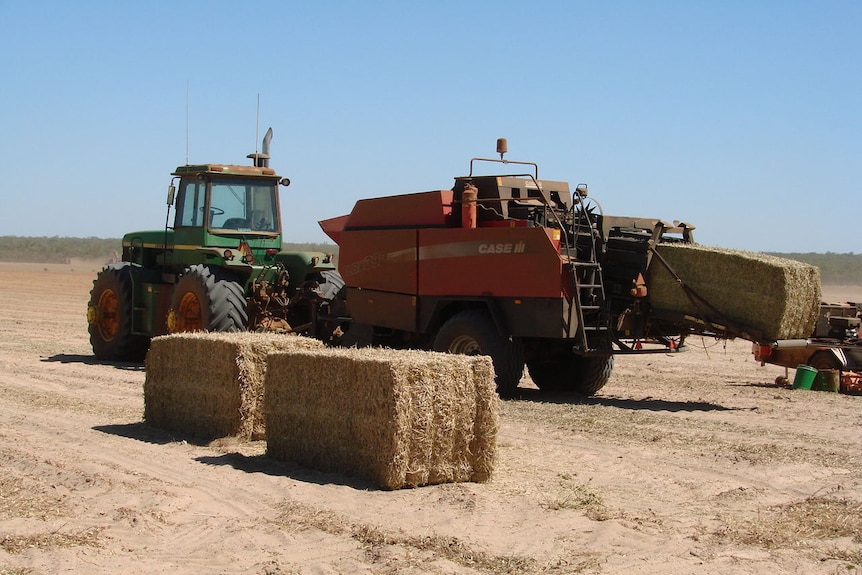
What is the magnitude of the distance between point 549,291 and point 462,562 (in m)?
6.62

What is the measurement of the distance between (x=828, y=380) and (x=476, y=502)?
8501 millimetres

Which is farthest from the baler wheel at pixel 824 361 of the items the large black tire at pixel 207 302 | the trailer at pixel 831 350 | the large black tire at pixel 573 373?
the large black tire at pixel 207 302

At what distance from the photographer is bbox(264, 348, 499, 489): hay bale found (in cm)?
746

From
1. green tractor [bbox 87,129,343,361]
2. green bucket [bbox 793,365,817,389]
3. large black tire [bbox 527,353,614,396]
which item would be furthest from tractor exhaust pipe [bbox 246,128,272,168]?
green bucket [bbox 793,365,817,389]

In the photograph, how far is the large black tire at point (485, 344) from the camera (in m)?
12.7

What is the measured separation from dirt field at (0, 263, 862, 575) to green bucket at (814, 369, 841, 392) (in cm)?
253

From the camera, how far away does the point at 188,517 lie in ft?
22.1

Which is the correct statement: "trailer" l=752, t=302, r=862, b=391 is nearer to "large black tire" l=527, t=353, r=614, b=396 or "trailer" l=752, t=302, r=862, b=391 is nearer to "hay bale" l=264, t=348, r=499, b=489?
"large black tire" l=527, t=353, r=614, b=396

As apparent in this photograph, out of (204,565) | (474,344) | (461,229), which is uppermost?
(461,229)

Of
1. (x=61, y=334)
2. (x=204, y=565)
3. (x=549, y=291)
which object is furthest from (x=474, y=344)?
(x=61, y=334)

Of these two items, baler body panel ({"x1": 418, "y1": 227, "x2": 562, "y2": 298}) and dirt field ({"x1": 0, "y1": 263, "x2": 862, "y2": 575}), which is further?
baler body panel ({"x1": 418, "y1": 227, "x2": 562, "y2": 298})

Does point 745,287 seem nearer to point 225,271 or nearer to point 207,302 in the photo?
point 207,302

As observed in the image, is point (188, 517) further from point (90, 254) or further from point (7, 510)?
point (90, 254)

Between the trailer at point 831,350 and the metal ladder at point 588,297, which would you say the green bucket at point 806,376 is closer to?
the trailer at point 831,350
